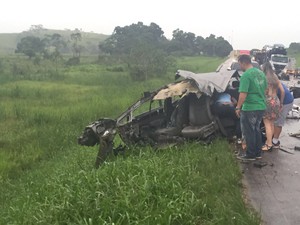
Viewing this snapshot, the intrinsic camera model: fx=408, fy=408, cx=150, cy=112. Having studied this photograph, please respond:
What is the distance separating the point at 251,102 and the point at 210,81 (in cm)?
152

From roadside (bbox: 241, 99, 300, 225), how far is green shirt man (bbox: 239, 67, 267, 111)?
941 mm

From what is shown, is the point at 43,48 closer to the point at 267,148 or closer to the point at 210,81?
the point at 210,81

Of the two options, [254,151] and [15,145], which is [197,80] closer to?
[254,151]

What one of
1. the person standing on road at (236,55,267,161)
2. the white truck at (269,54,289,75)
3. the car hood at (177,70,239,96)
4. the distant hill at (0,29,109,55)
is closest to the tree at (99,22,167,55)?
the distant hill at (0,29,109,55)

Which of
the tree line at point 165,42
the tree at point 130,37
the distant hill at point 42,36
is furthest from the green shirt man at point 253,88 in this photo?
the distant hill at point 42,36

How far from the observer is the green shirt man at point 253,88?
6473 mm

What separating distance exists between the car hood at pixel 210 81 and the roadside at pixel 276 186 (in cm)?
155

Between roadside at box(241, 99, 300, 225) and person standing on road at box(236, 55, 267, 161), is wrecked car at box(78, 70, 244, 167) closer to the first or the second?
person standing on road at box(236, 55, 267, 161)

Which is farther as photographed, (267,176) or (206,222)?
(267,176)

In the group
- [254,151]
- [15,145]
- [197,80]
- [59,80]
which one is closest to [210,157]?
[254,151]

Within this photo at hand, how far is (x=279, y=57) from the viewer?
28.8 m

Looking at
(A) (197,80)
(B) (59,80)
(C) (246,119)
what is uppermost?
(A) (197,80)

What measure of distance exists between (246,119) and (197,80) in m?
1.43

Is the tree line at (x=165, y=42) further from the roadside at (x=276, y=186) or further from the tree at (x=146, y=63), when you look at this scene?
the roadside at (x=276, y=186)
